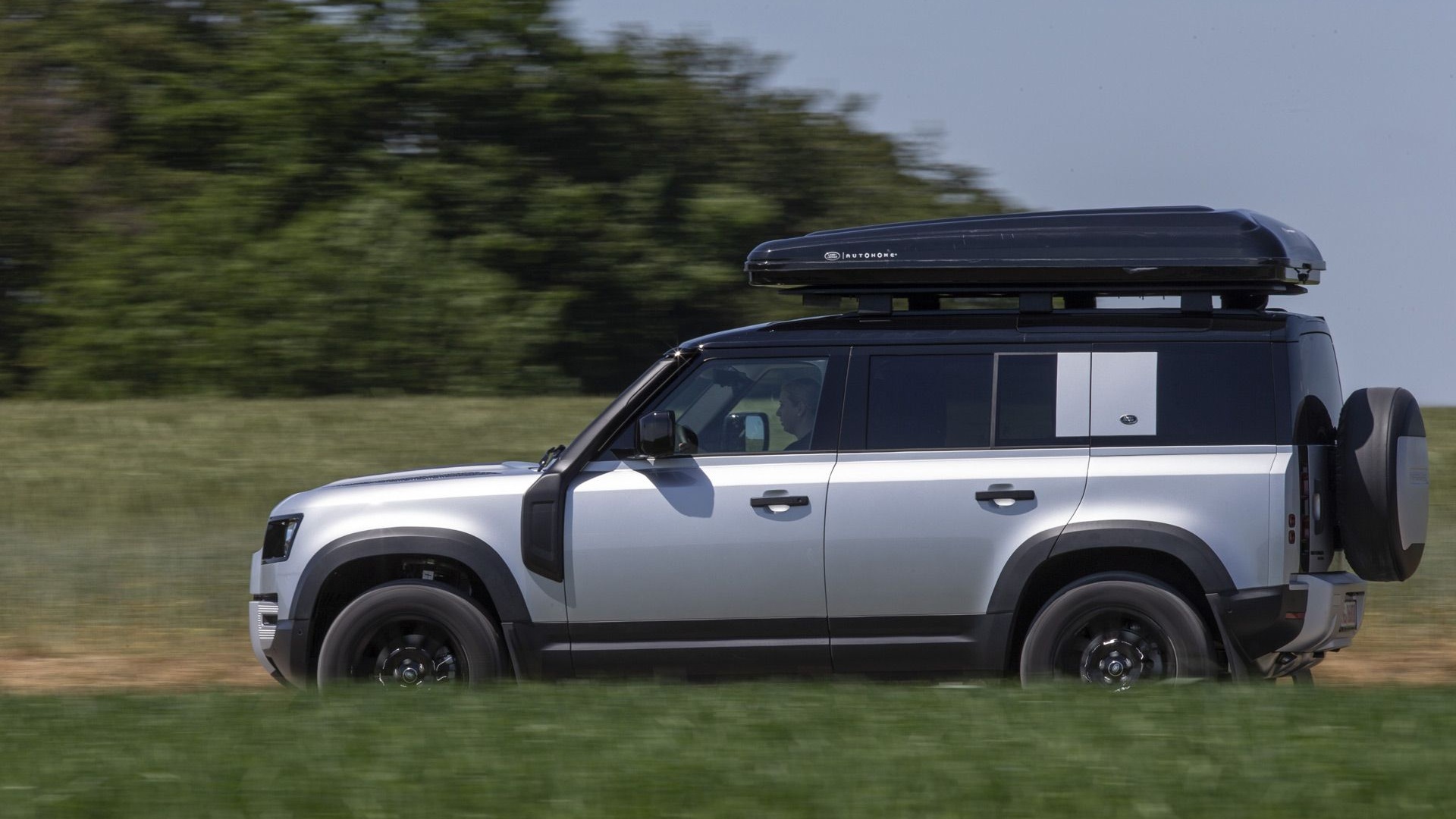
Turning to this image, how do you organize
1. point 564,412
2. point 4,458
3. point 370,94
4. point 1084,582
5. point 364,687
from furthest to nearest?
point 370,94 → point 564,412 → point 4,458 → point 1084,582 → point 364,687

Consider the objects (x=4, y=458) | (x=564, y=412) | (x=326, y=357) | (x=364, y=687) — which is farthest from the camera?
(x=326, y=357)

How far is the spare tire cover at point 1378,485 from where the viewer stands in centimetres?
654

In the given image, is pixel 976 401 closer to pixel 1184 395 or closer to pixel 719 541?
pixel 1184 395

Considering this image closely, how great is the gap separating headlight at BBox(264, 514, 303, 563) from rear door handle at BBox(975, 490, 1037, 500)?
2.84 metres

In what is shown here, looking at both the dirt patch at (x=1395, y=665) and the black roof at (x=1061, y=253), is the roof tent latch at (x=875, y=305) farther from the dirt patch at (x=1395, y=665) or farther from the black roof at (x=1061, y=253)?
the dirt patch at (x=1395, y=665)

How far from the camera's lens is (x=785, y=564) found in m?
6.70

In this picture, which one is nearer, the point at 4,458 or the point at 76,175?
the point at 4,458

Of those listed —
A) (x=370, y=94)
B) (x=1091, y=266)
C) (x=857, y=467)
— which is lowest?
(x=857, y=467)

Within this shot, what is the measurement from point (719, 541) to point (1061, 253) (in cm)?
178

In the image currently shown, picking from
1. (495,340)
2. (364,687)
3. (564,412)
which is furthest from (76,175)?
(364,687)

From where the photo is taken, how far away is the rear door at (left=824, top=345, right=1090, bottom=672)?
21.7 feet

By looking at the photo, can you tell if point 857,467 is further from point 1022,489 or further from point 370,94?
point 370,94

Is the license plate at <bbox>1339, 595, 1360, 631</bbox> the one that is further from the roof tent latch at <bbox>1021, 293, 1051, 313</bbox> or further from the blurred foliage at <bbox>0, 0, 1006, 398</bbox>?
the blurred foliage at <bbox>0, 0, 1006, 398</bbox>

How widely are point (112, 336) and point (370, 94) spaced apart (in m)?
5.09
